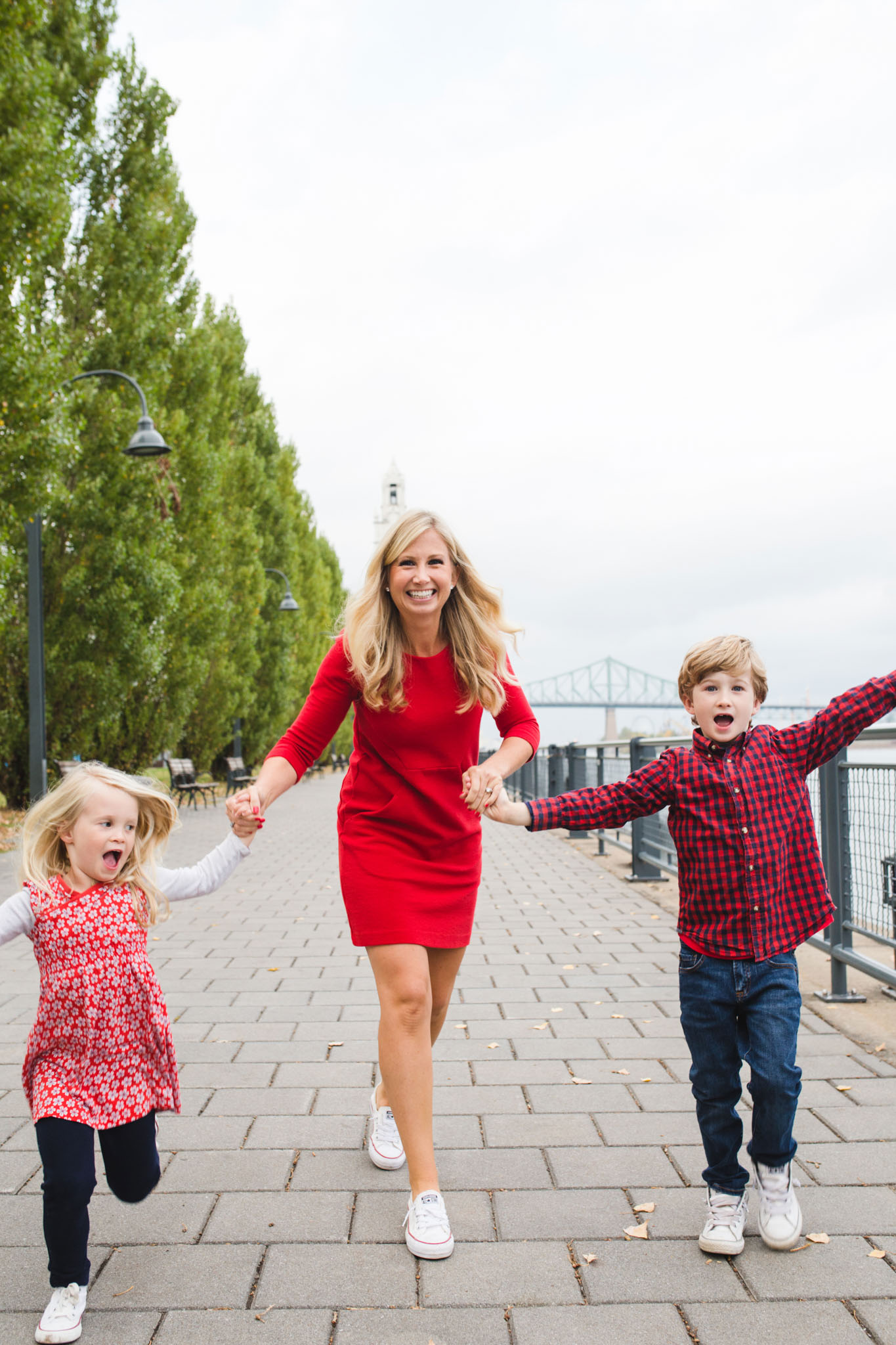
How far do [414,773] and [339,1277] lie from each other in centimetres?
121

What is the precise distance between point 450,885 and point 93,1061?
0.98 meters

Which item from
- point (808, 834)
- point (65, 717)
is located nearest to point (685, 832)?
point (808, 834)

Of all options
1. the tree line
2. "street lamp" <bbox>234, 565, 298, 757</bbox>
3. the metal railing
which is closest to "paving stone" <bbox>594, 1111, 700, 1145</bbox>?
the metal railing

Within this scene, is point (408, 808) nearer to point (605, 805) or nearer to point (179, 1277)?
point (605, 805)

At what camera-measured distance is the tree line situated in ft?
40.1

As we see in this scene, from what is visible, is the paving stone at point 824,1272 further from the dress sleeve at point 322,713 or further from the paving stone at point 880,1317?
the dress sleeve at point 322,713

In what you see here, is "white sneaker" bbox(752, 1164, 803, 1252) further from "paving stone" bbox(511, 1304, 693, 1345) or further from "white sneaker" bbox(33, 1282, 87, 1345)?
"white sneaker" bbox(33, 1282, 87, 1345)

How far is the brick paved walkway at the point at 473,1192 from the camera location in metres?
2.42

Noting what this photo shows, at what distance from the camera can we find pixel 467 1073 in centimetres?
420

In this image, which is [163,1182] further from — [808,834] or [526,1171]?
[808,834]

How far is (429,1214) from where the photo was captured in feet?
8.97

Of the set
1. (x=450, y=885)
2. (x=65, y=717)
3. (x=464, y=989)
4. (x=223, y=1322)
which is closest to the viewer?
(x=223, y=1322)

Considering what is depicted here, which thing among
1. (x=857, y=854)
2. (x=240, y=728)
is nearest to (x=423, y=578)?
(x=857, y=854)

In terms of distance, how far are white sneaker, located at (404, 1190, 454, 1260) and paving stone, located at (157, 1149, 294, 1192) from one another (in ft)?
1.75
